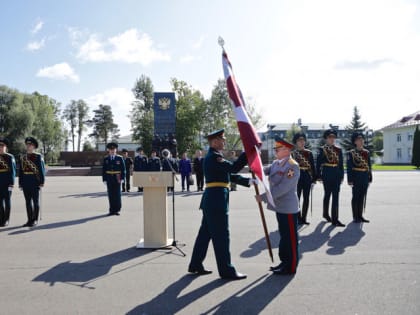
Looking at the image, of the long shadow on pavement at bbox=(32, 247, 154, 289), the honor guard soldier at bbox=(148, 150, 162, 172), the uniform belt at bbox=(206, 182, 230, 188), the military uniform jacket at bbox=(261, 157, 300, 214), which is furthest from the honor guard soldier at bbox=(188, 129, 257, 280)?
the honor guard soldier at bbox=(148, 150, 162, 172)

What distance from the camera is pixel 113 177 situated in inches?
421

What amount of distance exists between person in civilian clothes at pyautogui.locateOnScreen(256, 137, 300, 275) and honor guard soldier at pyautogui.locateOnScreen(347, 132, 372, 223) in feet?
14.6

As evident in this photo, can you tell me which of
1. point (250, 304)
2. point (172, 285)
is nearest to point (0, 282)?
point (172, 285)

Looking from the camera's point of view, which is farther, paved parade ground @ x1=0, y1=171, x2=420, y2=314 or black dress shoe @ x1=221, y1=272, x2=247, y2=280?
black dress shoe @ x1=221, y1=272, x2=247, y2=280

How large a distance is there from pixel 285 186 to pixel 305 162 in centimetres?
404

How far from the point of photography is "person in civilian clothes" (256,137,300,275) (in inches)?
200

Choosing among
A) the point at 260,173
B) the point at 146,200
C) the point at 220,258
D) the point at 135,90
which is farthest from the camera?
the point at 135,90

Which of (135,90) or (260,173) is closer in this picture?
(260,173)

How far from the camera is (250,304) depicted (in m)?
4.03

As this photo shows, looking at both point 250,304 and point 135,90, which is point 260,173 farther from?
point 135,90

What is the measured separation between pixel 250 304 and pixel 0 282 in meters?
3.30

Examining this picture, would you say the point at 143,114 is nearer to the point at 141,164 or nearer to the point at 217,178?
the point at 141,164

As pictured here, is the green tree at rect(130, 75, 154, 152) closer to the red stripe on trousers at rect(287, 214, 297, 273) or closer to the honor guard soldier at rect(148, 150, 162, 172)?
the honor guard soldier at rect(148, 150, 162, 172)

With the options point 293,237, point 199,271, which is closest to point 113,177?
point 199,271
